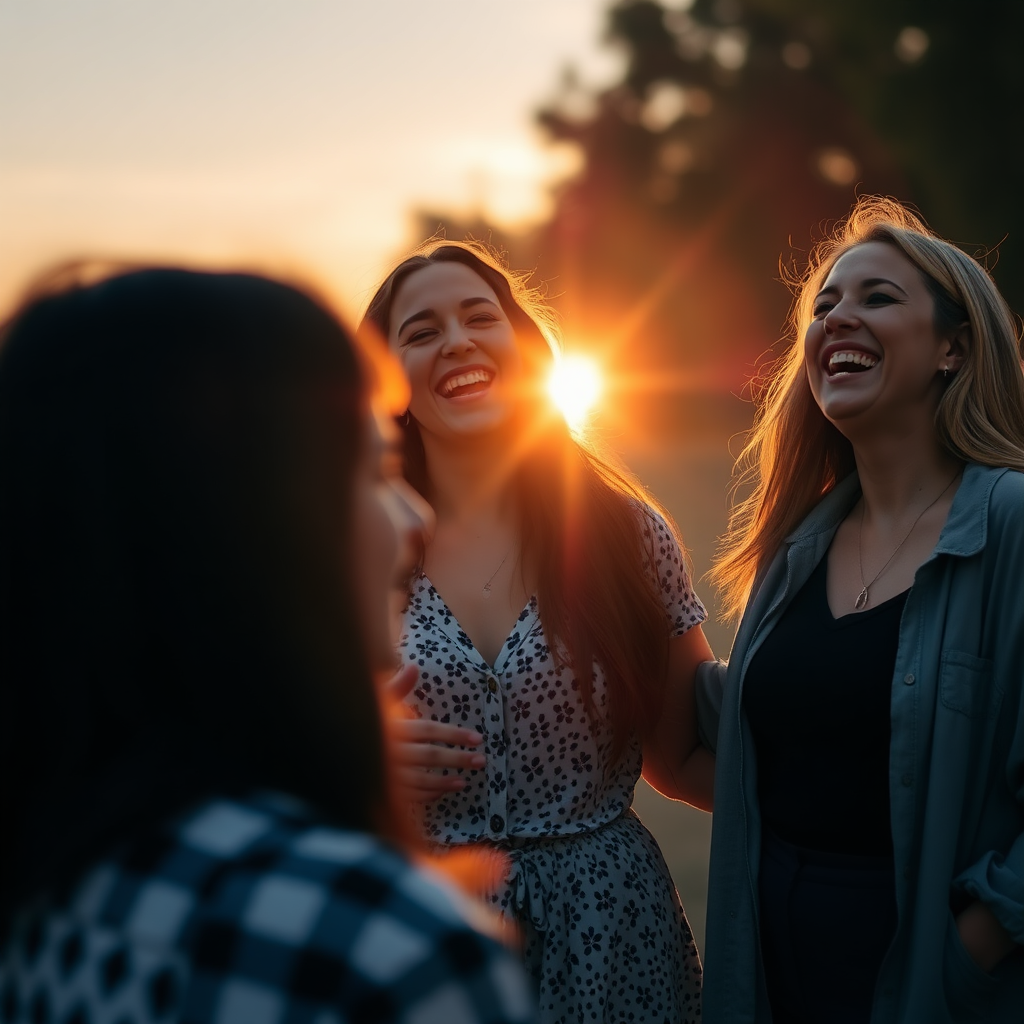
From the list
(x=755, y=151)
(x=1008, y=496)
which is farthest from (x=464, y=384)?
(x=755, y=151)

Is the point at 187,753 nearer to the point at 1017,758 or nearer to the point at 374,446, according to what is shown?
the point at 374,446

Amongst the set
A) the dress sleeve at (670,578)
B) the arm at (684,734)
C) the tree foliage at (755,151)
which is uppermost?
the tree foliage at (755,151)

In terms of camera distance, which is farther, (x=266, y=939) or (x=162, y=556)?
(x=162, y=556)

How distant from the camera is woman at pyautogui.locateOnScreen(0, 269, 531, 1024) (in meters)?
0.86

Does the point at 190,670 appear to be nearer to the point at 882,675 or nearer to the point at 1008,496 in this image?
the point at 882,675

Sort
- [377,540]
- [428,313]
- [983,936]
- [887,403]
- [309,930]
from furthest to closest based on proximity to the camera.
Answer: [428,313], [887,403], [983,936], [377,540], [309,930]

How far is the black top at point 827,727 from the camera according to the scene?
2455 mm

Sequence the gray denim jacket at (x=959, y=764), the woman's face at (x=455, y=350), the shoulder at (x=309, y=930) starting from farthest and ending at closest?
the woman's face at (x=455, y=350) → the gray denim jacket at (x=959, y=764) → the shoulder at (x=309, y=930)

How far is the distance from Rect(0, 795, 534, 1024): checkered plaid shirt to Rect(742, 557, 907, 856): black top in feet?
5.71

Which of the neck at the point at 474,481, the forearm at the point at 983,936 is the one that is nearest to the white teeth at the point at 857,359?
the neck at the point at 474,481

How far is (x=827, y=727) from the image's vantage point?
252cm

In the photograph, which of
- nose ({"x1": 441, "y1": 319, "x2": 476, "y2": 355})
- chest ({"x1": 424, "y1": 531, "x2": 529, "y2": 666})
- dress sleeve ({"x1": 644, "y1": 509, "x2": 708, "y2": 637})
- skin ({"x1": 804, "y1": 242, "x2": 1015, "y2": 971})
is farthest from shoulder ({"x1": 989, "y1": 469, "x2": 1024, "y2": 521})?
nose ({"x1": 441, "y1": 319, "x2": 476, "y2": 355})

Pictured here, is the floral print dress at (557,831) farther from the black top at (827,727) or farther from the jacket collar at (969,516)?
the jacket collar at (969,516)

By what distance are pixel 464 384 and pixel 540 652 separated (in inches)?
28.6
